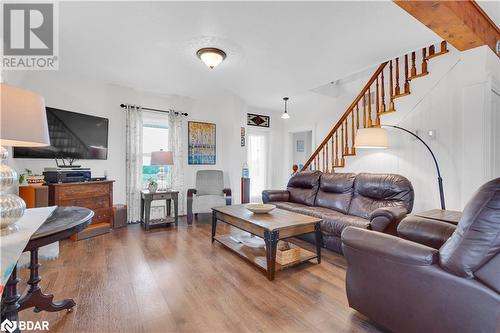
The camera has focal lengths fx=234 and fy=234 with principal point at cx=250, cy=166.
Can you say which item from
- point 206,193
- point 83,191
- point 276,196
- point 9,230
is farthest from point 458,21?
point 83,191

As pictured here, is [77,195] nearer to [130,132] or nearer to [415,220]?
[130,132]

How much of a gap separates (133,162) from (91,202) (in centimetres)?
97

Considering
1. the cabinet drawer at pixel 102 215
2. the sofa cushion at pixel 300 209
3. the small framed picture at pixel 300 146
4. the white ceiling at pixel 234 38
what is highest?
the white ceiling at pixel 234 38

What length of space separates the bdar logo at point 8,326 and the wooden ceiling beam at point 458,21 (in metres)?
3.38

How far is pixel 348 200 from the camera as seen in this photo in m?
3.34

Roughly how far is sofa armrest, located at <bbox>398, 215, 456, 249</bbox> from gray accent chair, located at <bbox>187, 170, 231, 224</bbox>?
3009mm

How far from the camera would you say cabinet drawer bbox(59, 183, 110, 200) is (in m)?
3.19

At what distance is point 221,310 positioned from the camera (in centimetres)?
178

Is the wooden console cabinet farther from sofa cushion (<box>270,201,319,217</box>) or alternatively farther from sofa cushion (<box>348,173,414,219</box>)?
sofa cushion (<box>348,173,414,219</box>)

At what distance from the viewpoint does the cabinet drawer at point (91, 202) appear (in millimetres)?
3248

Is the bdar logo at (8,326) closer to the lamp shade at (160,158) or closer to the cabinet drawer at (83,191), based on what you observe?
the cabinet drawer at (83,191)

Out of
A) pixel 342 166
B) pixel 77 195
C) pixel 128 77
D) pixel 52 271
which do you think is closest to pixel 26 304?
pixel 52 271

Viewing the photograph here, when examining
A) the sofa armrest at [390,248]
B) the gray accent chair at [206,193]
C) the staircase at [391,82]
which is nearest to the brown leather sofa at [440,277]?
the sofa armrest at [390,248]

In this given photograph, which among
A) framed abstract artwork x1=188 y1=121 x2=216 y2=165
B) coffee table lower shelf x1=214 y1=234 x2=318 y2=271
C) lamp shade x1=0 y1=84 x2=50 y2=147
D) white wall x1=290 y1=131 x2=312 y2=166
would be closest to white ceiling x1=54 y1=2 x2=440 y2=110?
framed abstract artwork x1=188 y1=121 x2=216 y2=165
